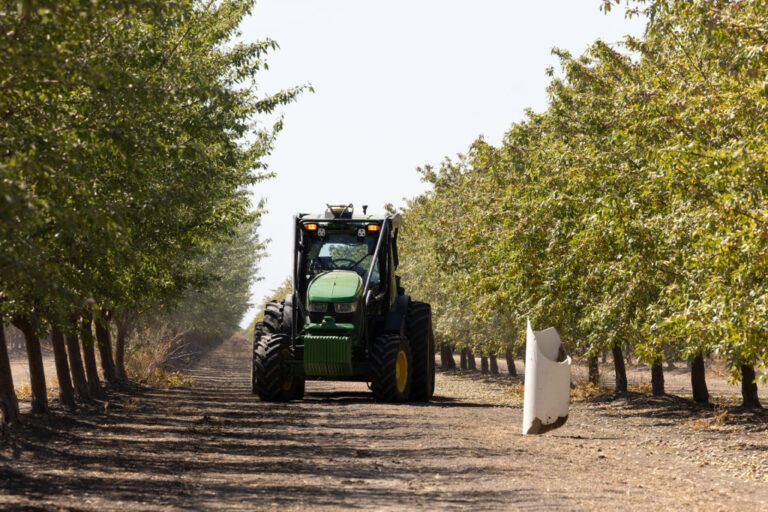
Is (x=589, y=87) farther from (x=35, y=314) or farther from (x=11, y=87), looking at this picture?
(x=11, y=87)

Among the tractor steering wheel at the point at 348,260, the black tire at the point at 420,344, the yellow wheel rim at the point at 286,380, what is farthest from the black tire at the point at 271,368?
the black tire at the point at 420,344

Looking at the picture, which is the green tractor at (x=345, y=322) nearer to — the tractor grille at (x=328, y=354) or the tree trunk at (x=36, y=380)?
the tractor grille at (x=328, y=354)

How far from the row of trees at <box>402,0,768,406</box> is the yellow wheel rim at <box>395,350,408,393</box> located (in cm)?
380

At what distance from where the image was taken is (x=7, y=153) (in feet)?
30.3

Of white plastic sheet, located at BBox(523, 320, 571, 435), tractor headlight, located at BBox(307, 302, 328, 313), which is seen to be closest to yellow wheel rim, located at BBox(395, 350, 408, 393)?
tractor headlight, located at BBox(307, 302, 328, 313)

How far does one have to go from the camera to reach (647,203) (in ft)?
54.7

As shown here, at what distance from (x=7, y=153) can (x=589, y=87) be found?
52.7 feet

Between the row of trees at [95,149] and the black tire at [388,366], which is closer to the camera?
the row of trees at [95,149]

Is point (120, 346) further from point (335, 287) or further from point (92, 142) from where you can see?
point (92, 142)

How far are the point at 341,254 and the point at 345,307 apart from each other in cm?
193

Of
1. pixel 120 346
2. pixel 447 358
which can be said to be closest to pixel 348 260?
pixel 120 346

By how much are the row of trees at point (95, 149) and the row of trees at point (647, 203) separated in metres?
6.67

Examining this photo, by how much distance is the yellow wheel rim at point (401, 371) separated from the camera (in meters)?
18.3

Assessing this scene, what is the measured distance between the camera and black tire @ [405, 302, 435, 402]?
19266 millimetres
